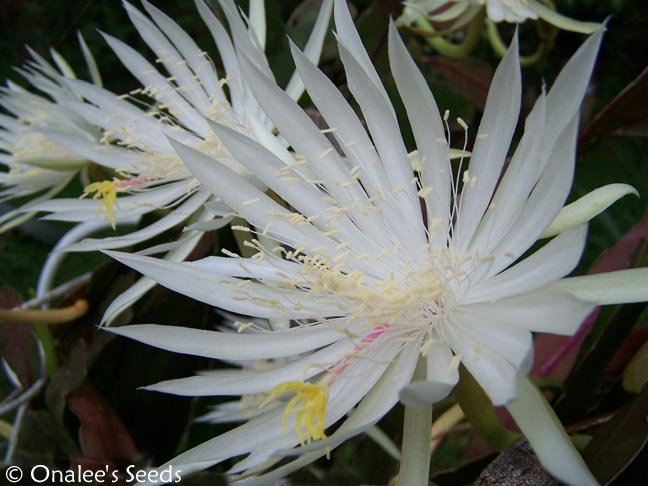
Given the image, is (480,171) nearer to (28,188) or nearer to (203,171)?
(203,171)

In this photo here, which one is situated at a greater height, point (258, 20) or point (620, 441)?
point (258, 20)

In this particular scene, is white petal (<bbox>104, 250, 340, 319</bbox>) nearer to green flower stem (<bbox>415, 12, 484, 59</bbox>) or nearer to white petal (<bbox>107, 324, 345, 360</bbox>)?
white petal (<bbox>107, 324, 345, 360</bbox>)

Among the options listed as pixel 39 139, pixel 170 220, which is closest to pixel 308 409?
pixel 170 220

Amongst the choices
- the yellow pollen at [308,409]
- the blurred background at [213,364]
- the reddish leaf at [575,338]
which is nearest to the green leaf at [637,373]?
the blurred background at [213,364]

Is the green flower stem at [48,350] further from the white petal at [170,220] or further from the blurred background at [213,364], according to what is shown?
the white petal at [170,220]

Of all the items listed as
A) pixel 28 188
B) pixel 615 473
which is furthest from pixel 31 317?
pixel 615 473

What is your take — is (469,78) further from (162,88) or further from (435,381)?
(435,381)
